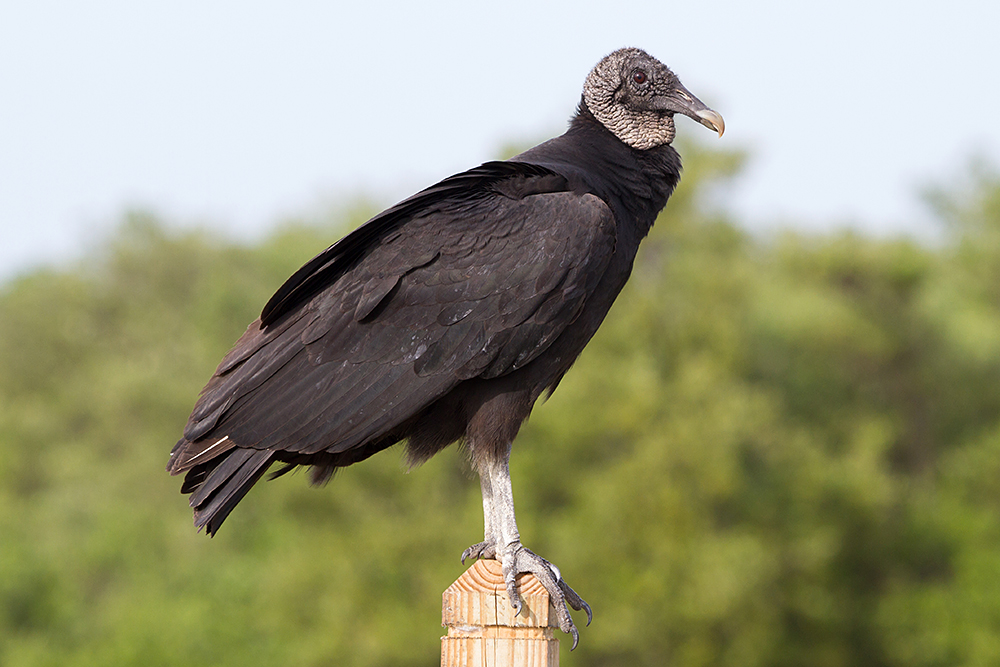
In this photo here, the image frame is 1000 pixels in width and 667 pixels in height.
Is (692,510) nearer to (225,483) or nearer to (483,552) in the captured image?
(483,552)

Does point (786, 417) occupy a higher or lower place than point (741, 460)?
higher

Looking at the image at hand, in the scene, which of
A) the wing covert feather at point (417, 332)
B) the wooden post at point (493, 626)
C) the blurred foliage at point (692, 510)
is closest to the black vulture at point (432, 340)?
the wing covert feather at point (417, 332)

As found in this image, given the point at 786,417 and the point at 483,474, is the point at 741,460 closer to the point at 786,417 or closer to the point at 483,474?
the point at 786,417

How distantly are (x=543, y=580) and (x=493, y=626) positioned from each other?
0.78 feet

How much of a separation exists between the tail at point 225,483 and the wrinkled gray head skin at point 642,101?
1588 millimetres

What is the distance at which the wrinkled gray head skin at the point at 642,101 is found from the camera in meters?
3.65

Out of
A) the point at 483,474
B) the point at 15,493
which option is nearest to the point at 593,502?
the point at 483,474

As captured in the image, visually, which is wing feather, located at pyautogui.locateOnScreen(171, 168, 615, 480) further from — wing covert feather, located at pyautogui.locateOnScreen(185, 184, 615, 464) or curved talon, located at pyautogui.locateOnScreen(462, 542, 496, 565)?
curved talon, located at pyautogui.locateOnScreen(462, 542, 496, 565)

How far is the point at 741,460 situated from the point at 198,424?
46.3 ft

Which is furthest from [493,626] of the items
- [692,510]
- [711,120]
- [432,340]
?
[692,510]

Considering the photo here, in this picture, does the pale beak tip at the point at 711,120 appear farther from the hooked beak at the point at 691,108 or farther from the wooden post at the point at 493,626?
the wooden post at the point at 493,626

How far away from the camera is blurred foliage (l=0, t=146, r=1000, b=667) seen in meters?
15.2

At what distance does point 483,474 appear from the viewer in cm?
325

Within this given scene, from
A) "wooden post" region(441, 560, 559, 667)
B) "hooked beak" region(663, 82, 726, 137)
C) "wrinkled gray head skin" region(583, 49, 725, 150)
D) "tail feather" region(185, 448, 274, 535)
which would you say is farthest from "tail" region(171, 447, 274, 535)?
"hooked beak" region(663, 82, 726, 137)
